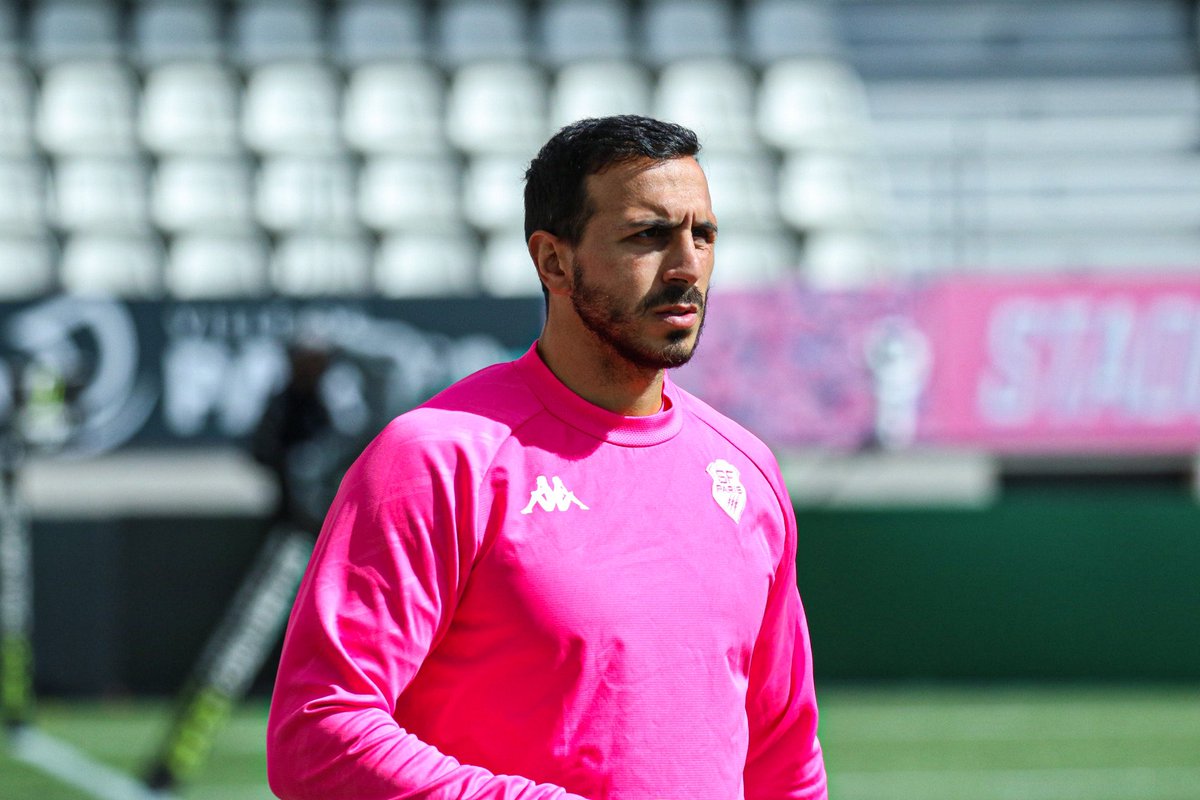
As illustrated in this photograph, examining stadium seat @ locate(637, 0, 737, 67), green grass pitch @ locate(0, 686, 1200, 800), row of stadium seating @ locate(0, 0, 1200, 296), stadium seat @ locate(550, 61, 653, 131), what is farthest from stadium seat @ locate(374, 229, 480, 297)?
green grass pitch @ locate(0, 686, 1200, 800)

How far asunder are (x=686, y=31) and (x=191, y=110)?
4.20 m

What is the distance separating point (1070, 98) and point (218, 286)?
7.14 m

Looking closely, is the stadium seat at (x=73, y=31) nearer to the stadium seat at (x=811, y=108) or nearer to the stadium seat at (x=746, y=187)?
the stadium seat at (x=746, y=187)

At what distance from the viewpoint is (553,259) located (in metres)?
1.85

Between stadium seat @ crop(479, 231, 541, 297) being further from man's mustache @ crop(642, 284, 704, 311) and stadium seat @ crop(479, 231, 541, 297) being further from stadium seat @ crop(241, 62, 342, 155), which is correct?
man's mustache @ crop(642, 284, 704, 311)

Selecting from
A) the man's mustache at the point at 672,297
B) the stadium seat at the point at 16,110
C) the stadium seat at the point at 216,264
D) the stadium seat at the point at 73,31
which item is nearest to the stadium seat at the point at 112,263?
the stadium seat at the point at 216,264

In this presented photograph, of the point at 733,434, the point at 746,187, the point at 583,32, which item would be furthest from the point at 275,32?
the point at 733,434

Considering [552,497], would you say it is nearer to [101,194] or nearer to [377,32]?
[101,194]

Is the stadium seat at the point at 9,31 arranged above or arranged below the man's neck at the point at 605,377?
above

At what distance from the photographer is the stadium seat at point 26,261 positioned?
41.6 feet

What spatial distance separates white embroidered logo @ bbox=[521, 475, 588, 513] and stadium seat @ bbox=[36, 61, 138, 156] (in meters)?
12.5

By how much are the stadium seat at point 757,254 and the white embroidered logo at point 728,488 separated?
33.8ft

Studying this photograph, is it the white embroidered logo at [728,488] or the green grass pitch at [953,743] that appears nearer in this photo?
the white embroidered logo at [728,488]

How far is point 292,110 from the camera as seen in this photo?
44.5 ft
